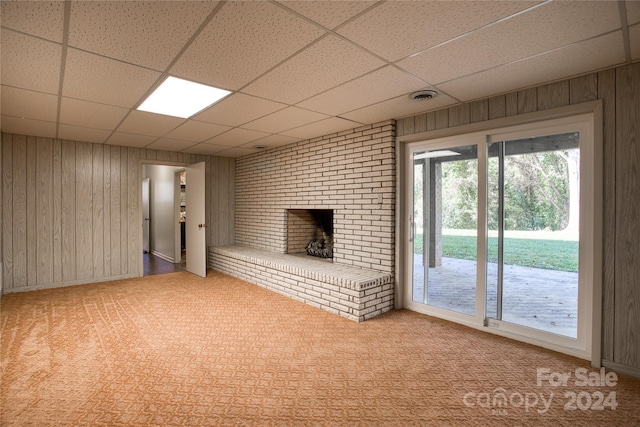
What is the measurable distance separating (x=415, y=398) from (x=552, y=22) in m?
2.49

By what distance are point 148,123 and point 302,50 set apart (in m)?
2.79

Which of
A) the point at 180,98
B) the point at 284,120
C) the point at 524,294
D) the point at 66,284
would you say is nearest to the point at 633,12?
the point at 524,294

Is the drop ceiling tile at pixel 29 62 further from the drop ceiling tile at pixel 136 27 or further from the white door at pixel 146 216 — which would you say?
the white door at pixel 146 216

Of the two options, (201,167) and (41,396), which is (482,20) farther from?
(201,167)

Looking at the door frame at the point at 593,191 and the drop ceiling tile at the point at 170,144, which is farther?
the drop ceiling tile at the point at 170,144

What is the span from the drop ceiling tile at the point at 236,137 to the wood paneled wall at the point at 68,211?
139 centimetres

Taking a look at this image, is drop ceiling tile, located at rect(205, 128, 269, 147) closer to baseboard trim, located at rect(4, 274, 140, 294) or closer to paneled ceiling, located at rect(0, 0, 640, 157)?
paneled ceiling, located at rect(0, 0, 640, 157)

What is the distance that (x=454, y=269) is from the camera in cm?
371

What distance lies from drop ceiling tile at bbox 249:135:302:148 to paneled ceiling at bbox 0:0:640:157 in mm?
1374

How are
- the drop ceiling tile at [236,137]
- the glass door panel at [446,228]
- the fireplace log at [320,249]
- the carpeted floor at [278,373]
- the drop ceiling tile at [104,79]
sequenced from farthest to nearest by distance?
1. the fireplace log at [320,249]
2. the drop ceiling tile at [236,137]
3. the glass door panel at [446,228]
4. the drop ceiling tile at [104,79]
5. the carpeted floor at [278,373]

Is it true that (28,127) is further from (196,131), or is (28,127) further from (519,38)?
(519,38)

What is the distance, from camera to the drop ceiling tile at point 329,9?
5.50ft

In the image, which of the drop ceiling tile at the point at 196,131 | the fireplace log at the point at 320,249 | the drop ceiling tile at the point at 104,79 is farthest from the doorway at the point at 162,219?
the drop ceiling tile at the point at 104,79

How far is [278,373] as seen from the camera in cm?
245
